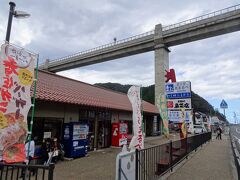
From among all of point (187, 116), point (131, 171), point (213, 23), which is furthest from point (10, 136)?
point (213, 23)

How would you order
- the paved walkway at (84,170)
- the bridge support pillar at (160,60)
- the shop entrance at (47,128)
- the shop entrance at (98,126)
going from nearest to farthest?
the paved walkway at (84,170) → the shop entrance at (47,128) → the shop entrance at (98,126) → the bridge support pillar at (160,60)

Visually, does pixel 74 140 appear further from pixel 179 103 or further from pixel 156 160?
pixel 179 103

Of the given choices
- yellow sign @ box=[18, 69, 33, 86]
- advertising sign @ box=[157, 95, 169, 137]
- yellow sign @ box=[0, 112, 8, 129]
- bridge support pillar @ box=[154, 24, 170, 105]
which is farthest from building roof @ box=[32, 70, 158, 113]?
bridge support pillar @ box=[154, 24, 170, 105]

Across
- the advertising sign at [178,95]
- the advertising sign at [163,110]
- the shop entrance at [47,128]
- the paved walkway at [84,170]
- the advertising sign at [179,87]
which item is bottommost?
the paved walkway at [84,170]

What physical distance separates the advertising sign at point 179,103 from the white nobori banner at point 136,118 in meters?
3.25

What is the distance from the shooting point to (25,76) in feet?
14.8

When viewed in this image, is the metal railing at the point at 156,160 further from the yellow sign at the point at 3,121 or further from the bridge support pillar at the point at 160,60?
the bridge support pillar at the point at 160,60

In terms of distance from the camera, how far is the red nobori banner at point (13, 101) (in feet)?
12.9

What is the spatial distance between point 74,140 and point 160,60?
20.7 meters

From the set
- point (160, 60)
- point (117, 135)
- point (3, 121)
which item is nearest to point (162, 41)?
point (160, 60)

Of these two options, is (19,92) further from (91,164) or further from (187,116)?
(187,116)

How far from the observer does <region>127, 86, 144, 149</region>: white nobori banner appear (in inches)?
250

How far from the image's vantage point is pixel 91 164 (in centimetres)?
916

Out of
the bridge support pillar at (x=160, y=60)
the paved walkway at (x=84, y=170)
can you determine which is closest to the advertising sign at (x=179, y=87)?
the paved walkway at (x=84, y=170)
